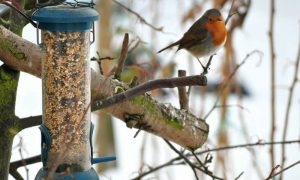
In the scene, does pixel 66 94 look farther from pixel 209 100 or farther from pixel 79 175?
pixel 209 100

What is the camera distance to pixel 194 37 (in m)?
3.06

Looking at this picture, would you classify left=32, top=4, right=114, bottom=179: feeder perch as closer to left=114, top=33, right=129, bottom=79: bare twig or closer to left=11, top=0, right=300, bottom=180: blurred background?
left=114, top=33, right=129, bottom=79: bare twig

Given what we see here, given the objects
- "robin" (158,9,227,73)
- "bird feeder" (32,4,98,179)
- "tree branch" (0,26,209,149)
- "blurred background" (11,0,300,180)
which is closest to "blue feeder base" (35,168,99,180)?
"bird feeder" (32,4,98,179)

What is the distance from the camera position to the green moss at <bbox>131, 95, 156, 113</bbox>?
2.18m

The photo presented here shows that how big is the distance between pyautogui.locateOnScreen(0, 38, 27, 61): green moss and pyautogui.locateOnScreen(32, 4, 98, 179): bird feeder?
0.06m

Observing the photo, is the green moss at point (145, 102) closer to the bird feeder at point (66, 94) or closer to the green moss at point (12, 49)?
the bird feeder at point (66, 94)

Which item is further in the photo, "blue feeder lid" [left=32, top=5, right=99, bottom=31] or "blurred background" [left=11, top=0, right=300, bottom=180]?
"blurred background" [left=11, top=0, right=300, bottom=180]

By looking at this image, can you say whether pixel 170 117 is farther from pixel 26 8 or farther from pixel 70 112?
pixel 26 8

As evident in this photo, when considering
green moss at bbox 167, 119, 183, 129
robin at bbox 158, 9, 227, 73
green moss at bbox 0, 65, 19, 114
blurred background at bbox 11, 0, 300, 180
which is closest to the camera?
green moss at bbox 0, 65, 19, 114

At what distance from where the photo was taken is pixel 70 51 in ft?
6.79

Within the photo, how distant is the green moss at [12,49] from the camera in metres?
2.03

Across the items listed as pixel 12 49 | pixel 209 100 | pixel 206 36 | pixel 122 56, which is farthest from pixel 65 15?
pixel 209 100

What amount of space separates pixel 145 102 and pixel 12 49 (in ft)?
1.47

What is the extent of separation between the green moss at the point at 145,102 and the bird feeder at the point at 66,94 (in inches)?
6.4
